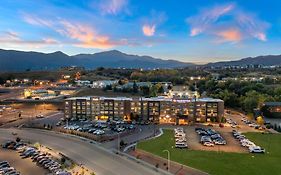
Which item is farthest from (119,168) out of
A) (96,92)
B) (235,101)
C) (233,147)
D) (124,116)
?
(96,92)

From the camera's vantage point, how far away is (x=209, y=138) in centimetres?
3694

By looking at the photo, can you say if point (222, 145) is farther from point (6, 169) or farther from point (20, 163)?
point (6, 169)

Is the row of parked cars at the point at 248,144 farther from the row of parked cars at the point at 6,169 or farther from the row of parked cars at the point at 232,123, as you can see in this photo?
the row of parked cars at the point at 6,169

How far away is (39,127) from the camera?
45.5 metres

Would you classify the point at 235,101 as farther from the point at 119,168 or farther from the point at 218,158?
the point at 119,168

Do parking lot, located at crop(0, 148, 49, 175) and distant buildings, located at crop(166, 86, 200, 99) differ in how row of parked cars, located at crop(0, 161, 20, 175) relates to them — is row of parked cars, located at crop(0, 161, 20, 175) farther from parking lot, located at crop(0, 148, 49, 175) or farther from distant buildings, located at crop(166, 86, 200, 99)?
distant buildings, located at crop(166, 86, 200, 99)

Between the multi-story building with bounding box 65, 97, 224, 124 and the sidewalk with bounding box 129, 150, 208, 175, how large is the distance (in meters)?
18.3

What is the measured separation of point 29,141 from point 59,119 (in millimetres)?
16288

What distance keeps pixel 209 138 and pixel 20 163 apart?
20.3m

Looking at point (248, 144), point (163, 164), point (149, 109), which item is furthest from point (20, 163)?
point (149, 109)

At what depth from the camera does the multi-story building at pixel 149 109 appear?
1972 inches

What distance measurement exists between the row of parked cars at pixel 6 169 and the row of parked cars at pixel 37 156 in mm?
2505

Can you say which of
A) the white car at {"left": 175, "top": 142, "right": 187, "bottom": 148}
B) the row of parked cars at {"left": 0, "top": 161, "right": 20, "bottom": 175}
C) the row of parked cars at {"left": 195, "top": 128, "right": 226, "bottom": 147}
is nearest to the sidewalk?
the white car at {"left": 175, "top": 142, "right": 187, "bottom": 148}

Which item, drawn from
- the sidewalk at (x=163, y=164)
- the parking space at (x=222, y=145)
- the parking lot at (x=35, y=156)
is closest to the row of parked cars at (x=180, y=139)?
the parking space at (x=222, y=145)
